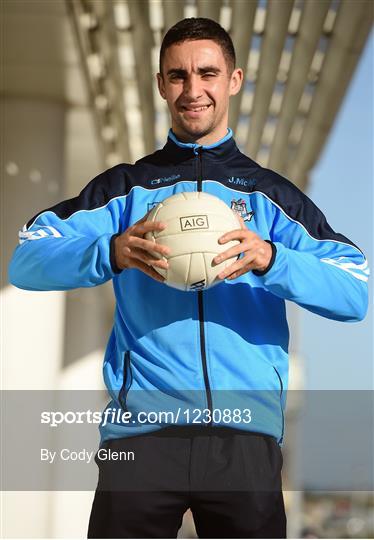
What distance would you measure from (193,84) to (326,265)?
2.57ft

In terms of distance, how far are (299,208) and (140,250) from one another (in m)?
0.72

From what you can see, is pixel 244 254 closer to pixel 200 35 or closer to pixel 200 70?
pixel 200 70

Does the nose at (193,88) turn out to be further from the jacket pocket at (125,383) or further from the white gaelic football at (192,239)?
the jacket pocket at (125,383)

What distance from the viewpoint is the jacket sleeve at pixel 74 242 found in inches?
127

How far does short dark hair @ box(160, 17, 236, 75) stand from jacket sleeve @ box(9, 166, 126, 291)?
1.67 ft

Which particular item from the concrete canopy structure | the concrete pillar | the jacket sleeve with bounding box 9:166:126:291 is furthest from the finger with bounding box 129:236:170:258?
the concrete pillar

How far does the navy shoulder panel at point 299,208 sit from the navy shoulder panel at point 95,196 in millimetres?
500

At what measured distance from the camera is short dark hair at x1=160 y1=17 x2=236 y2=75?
353cm

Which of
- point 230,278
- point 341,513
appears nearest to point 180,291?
point 230,278

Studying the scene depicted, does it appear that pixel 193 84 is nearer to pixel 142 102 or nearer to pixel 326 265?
pixel 326 265

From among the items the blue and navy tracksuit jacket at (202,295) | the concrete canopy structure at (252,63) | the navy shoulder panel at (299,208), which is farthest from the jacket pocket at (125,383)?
the concrete canopy structure at (252,63)

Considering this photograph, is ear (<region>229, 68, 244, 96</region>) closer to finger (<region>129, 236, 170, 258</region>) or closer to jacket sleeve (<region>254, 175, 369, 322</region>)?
jacket sleeve (<region>254, 175, 369, 322</region>)

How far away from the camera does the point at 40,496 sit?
8.50 metres

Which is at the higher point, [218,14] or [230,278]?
[218,14]
